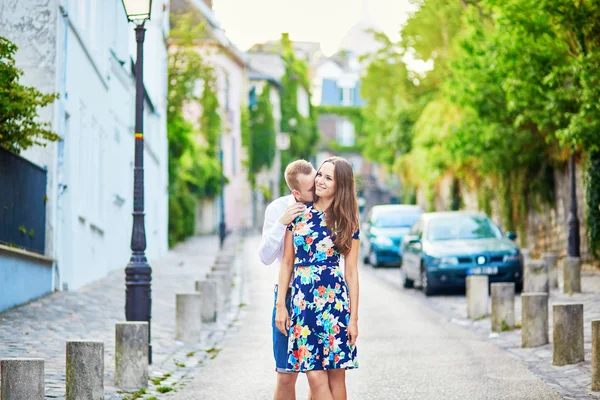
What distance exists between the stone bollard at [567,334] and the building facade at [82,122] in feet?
24.1

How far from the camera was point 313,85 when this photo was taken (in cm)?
9619

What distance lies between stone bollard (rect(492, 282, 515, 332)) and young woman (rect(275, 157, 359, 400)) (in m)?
7.19

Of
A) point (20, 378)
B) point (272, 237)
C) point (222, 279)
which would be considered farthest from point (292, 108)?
point (272, 237)

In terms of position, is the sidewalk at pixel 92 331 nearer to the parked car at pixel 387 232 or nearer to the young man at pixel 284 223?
the young man at pixel 284 223

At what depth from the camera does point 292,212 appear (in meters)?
6.32

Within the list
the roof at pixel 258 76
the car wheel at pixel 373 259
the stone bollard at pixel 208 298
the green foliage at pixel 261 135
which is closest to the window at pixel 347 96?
the roof at pixel 258 76

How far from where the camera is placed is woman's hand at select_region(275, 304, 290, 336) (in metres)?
6.33

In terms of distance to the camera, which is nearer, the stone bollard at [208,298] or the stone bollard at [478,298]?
the stone bollard at [208,298]

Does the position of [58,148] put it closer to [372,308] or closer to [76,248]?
[76,248]

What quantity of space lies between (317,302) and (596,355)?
3307 millimetres

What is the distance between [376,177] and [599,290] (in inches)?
3176

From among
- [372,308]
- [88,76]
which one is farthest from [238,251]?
[372,308]

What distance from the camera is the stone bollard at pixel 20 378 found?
6816 mm

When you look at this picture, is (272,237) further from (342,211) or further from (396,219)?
(396,219)
